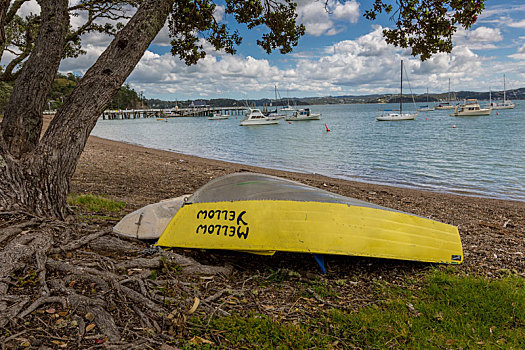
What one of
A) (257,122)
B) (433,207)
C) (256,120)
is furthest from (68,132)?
(256,120)

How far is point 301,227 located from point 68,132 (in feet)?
9.23

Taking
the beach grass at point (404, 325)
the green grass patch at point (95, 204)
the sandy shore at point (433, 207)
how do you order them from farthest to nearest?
1. the green grass patch at point (95, 204)
2. the sandy shore at point (433, 207)
3. the beach grass at point (404, 325)

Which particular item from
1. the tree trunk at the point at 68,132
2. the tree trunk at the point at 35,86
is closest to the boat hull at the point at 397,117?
the tree trunk at the point at 68,132

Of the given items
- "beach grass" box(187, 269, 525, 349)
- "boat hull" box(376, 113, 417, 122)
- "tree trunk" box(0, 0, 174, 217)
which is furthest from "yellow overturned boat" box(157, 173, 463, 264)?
"boat hull" box(376, 113, 417, 122)

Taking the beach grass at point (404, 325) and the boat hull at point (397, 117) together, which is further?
the boat hull at point (397, 117)

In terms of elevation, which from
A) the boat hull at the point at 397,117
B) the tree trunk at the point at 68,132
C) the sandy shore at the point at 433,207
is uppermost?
the boat hull at the point at 397,117

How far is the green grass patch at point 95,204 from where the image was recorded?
5.60 m

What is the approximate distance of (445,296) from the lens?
3314 mm

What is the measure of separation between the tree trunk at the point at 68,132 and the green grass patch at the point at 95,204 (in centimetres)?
123

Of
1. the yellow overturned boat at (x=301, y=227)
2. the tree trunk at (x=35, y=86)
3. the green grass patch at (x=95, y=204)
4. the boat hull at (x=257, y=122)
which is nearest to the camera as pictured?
the yellow overturned boat at (x=301, y=227)

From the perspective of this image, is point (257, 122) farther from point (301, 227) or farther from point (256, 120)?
point (301, 227)

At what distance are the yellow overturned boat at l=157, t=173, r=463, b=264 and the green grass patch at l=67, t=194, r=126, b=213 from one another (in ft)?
6.62

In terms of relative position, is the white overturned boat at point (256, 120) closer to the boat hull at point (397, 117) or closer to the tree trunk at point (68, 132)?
the boat hull at point (397, 117)

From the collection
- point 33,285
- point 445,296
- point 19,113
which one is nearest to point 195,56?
point 19,113
